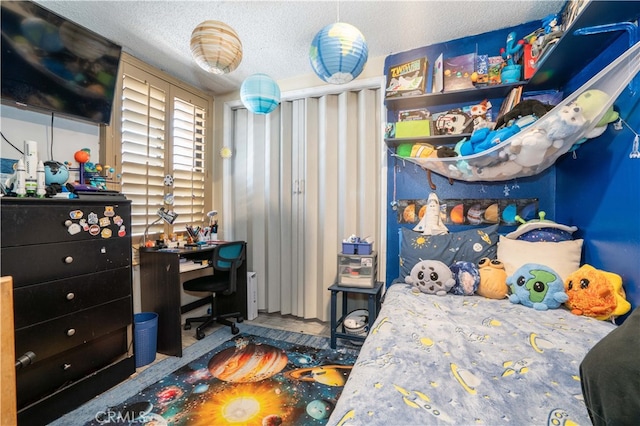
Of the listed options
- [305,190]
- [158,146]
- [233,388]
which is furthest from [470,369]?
[158,146]

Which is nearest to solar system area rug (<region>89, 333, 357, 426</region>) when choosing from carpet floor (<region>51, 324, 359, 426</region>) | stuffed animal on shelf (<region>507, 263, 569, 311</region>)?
carpet floor (<region>51, 324, 359, 426</region>)

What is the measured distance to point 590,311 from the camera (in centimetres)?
141

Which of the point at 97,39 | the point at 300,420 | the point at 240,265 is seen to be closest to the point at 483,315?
the point at 300,420

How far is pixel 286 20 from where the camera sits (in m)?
2.05

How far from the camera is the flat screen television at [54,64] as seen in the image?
5.53ft

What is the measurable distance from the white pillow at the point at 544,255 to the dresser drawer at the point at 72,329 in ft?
8.64

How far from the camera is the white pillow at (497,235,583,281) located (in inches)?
65.5

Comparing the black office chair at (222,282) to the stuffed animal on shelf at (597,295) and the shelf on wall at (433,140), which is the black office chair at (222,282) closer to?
the shelf on wall at (433,140)

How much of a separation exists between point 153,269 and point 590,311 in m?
2.94

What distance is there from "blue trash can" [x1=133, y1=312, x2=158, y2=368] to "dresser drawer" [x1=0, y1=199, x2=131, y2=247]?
747 mm

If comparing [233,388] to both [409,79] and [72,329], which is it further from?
[409,79]

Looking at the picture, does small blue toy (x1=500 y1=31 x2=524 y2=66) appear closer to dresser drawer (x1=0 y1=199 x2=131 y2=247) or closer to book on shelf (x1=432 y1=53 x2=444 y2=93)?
book on shelf (x1=432 y1=53 x2=444 y2=93)

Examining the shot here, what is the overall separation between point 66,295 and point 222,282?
118 cm

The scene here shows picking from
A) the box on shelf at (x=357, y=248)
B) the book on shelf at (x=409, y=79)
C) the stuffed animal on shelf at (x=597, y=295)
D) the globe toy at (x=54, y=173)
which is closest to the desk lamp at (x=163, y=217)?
the globe toy at (x=54, y=173)
